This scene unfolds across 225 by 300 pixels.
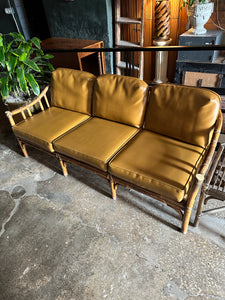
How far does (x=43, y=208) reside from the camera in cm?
176

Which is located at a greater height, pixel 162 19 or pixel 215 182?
pixel 162 19

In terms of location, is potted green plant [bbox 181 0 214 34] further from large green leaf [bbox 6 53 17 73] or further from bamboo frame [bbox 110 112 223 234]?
large green leaf [bbox 6 53 17 73]

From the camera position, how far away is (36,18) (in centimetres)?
421

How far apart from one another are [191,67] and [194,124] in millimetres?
1881

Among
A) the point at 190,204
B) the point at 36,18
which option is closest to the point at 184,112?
the point at 190,204

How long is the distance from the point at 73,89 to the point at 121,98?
1.95ft

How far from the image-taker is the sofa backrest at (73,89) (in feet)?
6.68

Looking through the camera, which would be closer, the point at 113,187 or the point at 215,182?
the point at 215,182

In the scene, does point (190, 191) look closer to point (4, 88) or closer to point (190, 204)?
point (190, 204)

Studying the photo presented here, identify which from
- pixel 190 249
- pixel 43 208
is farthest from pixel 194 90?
pixel 43 208

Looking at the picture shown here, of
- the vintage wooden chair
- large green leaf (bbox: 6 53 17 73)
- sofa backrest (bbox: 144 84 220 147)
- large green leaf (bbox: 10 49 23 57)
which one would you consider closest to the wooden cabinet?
large green leaf (bbox: 10 49 23 57)

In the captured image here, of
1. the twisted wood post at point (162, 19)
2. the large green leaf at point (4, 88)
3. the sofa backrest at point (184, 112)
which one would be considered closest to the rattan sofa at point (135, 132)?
the sofa backrest at point (184, 112)

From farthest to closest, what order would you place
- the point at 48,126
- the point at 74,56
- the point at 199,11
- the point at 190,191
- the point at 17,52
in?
the point at 74,56
the point at 199,11
the point at 17,52
the point at 48,126
the point at 190,191

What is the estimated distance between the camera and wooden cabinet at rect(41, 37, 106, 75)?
2.76 m
